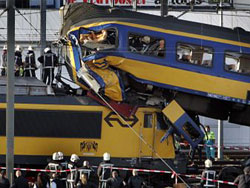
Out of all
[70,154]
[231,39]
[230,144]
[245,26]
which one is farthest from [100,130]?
[245,26]

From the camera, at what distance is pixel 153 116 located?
28281 mm

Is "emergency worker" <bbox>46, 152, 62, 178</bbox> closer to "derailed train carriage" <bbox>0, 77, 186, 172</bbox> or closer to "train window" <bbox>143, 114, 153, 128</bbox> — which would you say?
"derailed train carriage" <bbox>0, 77, 186, 172</bbox>

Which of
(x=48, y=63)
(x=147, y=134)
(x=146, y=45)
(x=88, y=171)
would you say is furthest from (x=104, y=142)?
(x=48, y=63)

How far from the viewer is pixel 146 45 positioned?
27766mm

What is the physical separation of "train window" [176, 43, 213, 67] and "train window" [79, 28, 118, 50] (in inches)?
86.9

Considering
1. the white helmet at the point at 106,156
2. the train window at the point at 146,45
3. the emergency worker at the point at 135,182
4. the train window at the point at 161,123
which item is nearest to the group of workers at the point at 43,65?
the train window at the point at 146,45

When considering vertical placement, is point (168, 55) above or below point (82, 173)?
above

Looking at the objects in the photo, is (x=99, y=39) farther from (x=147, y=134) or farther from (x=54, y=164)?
(x=54, y=164)

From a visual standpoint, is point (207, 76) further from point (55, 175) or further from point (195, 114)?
point (55, 175)

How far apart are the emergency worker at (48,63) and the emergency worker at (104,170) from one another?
168 inches

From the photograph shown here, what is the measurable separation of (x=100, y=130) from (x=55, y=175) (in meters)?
2.86

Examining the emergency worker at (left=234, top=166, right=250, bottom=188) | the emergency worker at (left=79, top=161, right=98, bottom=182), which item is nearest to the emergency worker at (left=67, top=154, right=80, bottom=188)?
the emergency worker at (left=79, top=161, right=98, bottom=182)

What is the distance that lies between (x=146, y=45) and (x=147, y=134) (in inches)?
115

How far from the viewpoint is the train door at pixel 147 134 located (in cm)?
2810
